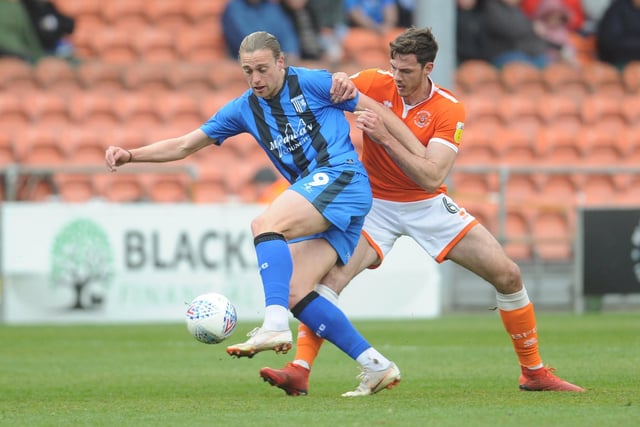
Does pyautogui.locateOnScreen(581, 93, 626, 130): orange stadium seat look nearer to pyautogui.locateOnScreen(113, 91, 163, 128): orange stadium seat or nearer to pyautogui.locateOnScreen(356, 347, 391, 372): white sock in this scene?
pyautogui.locateOnScreen(113, 91, 163, 128): orange stadium seat

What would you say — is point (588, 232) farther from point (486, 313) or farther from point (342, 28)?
point (342, 28)

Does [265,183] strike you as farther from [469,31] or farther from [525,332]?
[525,332]

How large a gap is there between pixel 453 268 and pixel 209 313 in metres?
7.90

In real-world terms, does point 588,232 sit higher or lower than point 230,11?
lower

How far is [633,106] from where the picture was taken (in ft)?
56.5

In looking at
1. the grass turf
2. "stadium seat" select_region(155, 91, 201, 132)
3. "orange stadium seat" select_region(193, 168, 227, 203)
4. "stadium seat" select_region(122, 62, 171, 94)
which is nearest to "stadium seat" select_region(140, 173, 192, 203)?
"orange stadium seat" select_region(193, 168, 227, 203)

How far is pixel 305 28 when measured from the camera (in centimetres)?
1691

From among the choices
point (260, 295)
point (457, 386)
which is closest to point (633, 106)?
point (260, 295)

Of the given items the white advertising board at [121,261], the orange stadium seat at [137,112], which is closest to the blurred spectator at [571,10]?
the orange stadium seat at [137,112]

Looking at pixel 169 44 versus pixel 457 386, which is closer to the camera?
pixel 457 386

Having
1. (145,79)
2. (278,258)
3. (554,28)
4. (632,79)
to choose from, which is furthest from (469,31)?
(278,258)

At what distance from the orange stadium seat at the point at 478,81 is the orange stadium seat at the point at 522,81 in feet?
0.46

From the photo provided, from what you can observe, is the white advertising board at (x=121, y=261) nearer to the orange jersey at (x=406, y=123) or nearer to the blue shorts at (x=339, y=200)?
the orange jersey at (x=406, y=123)

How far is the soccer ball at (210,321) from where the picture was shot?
6371mm
